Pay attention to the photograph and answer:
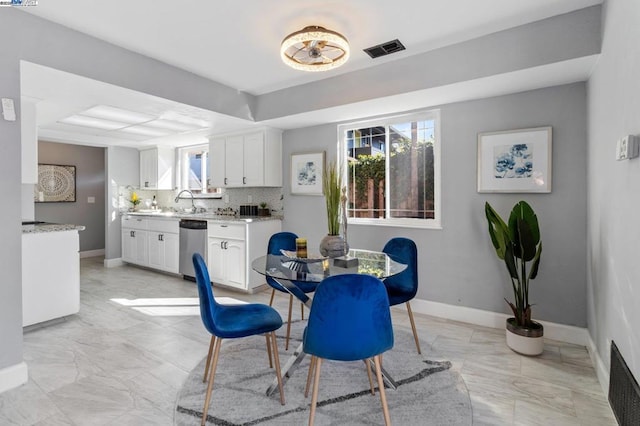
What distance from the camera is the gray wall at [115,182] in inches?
234

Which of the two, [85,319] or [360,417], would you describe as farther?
[85,319]

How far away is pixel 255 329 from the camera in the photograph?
6.32 feet

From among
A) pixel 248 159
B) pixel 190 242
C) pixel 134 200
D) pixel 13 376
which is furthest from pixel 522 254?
pixel 134 200

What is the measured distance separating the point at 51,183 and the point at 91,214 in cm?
95

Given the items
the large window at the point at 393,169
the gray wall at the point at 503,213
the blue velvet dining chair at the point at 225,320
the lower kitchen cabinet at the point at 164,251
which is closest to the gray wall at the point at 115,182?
the lower kitchen cabinet at the point at 164,251

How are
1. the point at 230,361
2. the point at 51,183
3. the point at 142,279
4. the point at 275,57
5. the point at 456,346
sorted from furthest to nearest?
1. the point at 51,183
2. the point at 142,279
3. the point at 275,57
4. the point at 456,346
5. the point at 230,361

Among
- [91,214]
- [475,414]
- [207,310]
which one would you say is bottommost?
[475,414]

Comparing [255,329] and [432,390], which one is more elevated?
[255,329]

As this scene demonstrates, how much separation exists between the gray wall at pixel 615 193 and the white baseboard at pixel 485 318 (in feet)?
0.71

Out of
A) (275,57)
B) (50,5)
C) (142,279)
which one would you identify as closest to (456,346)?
(275,57)

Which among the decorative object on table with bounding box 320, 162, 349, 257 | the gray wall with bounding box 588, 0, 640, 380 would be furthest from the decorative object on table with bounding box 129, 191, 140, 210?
the gray wall with bounding box 588, 0, 640, 380

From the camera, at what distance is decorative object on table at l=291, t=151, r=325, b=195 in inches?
171

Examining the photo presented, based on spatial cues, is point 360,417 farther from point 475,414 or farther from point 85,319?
point 85,319

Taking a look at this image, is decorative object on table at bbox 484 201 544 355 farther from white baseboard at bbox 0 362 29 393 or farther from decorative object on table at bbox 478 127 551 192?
white baseboard at bbox 0 362 29 393
